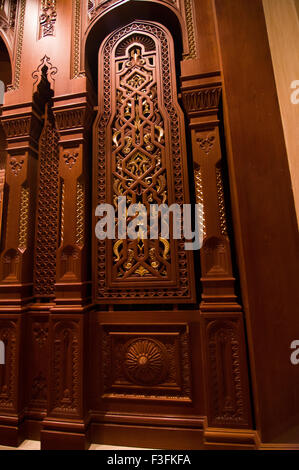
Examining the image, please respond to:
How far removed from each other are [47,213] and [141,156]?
0.86m

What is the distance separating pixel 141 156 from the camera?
1.78 meters

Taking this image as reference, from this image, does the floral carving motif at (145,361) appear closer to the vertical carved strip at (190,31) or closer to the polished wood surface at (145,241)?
the polished wood surface at (145,241)

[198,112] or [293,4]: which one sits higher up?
[293,4]

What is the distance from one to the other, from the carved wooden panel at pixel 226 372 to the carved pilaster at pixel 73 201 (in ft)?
2.85

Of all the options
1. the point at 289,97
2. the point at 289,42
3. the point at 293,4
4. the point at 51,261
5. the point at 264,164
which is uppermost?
the point at 293,4

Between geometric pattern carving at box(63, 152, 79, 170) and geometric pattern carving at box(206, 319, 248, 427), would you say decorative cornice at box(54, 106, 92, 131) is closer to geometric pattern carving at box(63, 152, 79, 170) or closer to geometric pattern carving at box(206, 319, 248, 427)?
geometric pattern carving at box(63, 152, 79, 170)

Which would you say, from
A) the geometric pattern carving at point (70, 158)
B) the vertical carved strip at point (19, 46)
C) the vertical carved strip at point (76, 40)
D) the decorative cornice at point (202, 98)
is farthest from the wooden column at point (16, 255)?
the decorative cornice at point (202, 98)

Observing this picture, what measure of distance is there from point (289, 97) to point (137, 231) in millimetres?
1302

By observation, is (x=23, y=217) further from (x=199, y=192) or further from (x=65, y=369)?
(x=199, y=192)

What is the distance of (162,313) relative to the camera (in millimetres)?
1602

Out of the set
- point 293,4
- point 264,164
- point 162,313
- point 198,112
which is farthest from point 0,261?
point 293,4

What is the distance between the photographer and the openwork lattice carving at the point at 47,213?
6.04 ft

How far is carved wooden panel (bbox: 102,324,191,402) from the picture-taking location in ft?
5.06

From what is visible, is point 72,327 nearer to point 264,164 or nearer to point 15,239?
point 15,239
